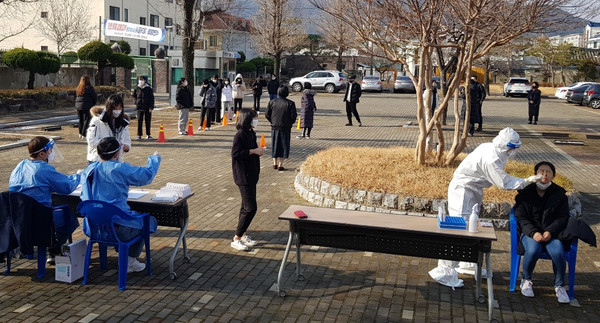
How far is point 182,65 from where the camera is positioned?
90.3 feet

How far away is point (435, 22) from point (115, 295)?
304 inches

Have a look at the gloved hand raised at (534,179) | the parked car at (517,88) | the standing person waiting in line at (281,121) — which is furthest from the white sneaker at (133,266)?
the parked car at (517,88)

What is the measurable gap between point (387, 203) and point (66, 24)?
118ft

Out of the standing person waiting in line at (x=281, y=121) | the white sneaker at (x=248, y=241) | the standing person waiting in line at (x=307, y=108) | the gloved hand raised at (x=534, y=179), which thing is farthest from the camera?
the standing person waiting in line at (x=307, y=108)

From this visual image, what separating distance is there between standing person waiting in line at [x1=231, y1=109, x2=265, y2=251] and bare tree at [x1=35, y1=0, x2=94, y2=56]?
33700 millimetres

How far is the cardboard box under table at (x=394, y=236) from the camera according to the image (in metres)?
5.76

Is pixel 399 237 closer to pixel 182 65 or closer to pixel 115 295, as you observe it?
pixel 115 295

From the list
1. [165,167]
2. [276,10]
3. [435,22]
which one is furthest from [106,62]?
[435,22]

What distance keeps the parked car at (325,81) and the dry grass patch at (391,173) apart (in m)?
32.2

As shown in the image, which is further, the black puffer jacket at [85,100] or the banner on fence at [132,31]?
the banner on fence at [132,31]

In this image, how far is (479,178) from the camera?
21.5 ft

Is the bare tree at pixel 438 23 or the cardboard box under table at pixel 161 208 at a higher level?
the bare tree at pixel 438 23

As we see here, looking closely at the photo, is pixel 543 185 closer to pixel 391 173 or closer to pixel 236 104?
pixel 391 173

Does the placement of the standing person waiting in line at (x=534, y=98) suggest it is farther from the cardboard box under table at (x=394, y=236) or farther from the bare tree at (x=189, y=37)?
the cardboard box under table at (x=394, y=236)
